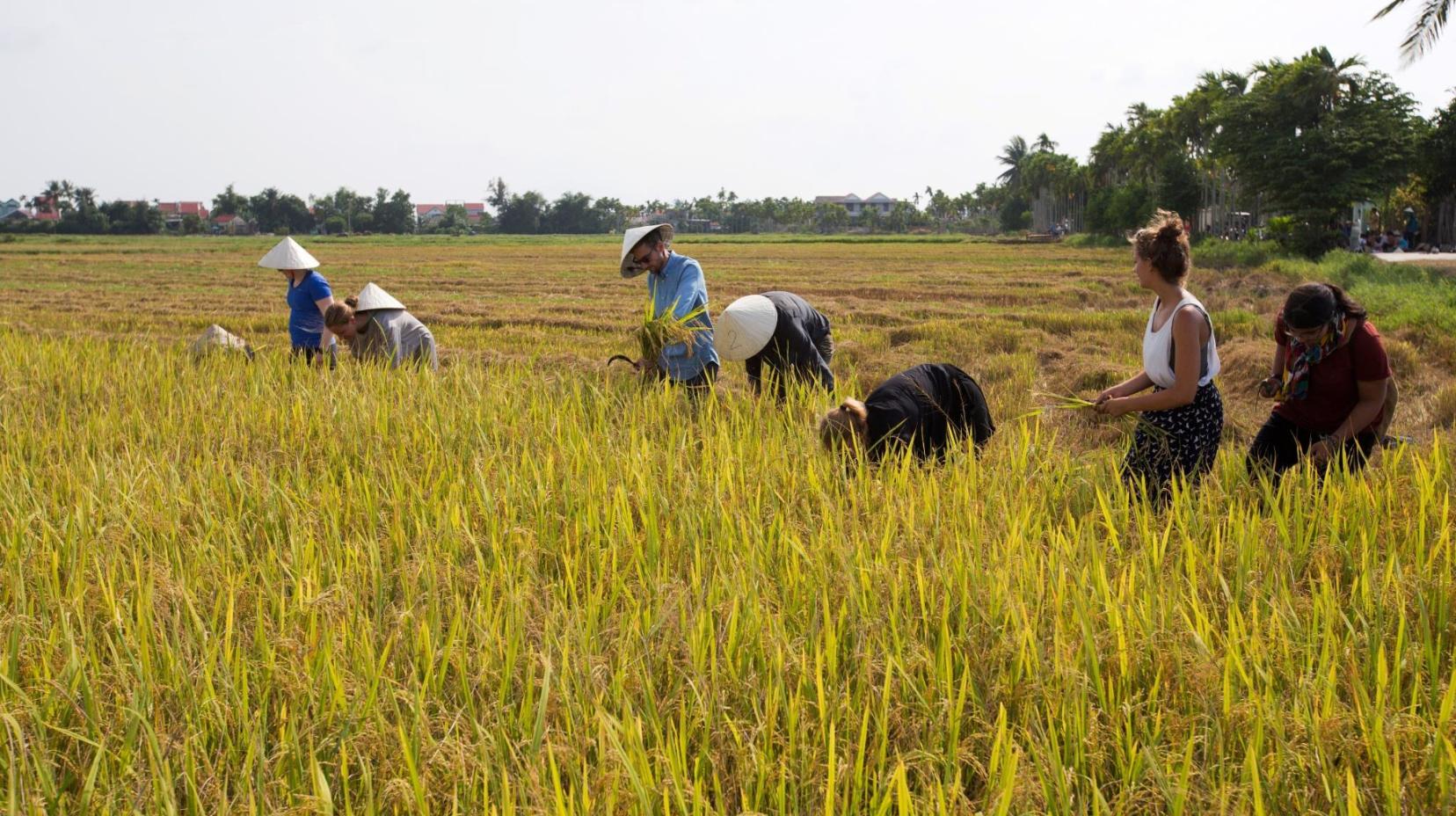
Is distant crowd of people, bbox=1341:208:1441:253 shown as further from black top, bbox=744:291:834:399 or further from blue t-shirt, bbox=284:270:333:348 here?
blue t-shirt, bbox=284:270:333:348

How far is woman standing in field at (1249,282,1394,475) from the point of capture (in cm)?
306

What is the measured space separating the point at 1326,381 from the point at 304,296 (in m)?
5.19

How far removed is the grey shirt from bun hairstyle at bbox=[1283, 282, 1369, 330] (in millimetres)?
3970

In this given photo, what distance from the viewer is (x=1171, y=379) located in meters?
3.07

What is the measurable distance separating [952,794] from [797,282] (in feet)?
54.6

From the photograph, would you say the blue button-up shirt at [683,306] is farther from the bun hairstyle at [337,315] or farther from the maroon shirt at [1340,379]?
the maroon shirt at [1340,379]

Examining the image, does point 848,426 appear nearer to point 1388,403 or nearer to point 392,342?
point 1388,403

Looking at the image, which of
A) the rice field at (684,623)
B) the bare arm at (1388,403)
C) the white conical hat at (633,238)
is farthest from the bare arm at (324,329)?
the bare arm at (1388,403)

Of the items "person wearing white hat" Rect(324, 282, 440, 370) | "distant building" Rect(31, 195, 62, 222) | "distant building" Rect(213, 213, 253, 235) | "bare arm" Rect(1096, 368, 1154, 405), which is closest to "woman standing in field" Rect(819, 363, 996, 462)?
"bare arm" Rect(1096, 368, 1154, 405)

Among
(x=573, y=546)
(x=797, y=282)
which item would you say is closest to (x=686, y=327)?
(x=573, y=546)

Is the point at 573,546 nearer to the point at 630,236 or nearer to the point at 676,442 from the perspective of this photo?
the point at 676,442

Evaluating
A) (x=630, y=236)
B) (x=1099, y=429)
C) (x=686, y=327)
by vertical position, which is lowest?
(x=1099, y=429)

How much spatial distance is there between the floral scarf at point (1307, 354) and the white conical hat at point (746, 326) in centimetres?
183

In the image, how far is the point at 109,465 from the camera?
3.37 meters
